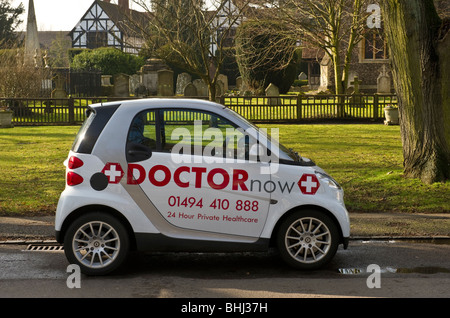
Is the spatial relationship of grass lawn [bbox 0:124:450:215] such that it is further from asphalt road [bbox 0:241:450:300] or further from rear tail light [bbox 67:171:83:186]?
rear tail light [bbox 67:171:83:186]

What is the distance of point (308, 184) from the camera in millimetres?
6648

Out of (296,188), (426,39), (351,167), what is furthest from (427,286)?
(351,167)

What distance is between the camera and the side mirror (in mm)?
6562

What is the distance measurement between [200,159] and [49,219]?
3.67 m

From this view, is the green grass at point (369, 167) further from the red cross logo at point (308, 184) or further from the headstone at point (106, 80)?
the headstone at point (106, 80)

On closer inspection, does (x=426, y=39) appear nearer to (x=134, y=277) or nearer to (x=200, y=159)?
(x=200, y=159)

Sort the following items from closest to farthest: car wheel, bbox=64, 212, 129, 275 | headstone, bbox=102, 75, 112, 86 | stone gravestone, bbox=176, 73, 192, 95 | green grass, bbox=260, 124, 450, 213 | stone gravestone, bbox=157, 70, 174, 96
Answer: car wheel, bbox=64, 212, 129, 275
green grass, bbox=260, 124, 450, 213
stone gravestone, bbox=157, 70, 174, 96
headstone, bbox=102, 75, 112, 86
stone gravestone, bbox=176, 73, 192, 95

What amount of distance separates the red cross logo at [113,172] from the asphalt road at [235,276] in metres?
0.92

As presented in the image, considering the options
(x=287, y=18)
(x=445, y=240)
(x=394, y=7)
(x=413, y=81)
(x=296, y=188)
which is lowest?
(x=445, y=240)

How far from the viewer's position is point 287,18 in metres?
27.4

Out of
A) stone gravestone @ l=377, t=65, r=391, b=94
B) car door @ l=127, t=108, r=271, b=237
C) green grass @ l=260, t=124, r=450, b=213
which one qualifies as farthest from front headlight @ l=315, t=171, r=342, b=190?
stone gravestone @ l=377, t=65, r=391, b=94

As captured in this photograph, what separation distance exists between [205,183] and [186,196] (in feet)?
0.72

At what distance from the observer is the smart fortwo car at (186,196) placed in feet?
21.3

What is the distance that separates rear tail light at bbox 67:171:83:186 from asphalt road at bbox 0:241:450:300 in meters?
0.86
